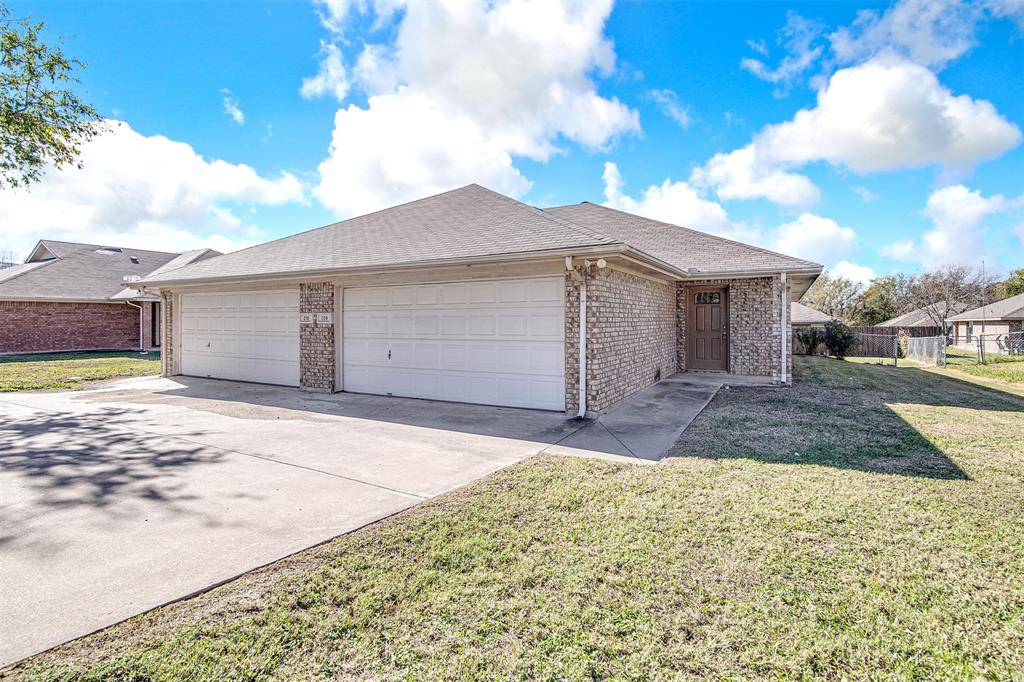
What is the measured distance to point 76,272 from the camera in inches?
848

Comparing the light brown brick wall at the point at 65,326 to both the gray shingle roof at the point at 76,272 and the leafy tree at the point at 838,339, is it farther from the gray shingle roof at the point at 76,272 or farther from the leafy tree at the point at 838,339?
the leafy tree at the point at 838,339

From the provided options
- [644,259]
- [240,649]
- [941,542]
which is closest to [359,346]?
[644,259]

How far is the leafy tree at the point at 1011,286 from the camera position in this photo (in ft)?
132

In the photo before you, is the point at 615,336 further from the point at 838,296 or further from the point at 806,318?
the point at 838,296

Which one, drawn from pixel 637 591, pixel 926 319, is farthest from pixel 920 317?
pixel 637 591

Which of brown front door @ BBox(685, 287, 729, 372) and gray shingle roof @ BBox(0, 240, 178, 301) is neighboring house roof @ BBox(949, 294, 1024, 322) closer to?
brown front door @ BBox(685, 287, 729, 372)

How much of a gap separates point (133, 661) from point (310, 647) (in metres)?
0.74

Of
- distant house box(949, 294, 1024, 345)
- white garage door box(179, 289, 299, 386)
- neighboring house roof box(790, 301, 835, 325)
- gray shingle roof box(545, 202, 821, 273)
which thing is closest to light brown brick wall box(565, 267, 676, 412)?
gray shingle roof box(545, 202, 821, 273)

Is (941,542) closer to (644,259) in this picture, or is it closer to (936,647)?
(936,647)

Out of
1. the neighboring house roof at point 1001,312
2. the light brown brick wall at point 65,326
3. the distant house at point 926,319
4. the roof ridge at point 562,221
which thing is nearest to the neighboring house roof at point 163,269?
the light brown brick wall at point 65,326

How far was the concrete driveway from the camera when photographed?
2725 mm

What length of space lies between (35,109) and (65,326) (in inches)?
509

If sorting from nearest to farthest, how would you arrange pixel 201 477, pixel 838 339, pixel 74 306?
pixel 201 477
pixel 74 306
pixel 838 339

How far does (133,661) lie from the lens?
2045 millimetres
